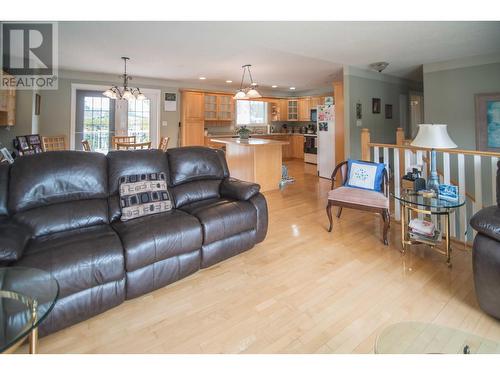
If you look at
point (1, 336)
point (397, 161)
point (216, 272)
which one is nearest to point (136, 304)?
point (216, 272)

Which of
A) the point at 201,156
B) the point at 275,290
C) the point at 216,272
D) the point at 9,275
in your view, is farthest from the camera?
the point at 201,156

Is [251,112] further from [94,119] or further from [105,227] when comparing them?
[105,227]

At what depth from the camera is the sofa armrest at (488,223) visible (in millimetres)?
1726

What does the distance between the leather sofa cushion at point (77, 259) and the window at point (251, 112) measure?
7.70m

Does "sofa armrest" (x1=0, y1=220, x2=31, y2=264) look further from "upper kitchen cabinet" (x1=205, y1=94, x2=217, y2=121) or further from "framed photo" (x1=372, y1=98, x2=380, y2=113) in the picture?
"upper kitchen cabinet" (x1=205, y1=94, x2=217, y2=121)

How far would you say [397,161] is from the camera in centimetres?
344

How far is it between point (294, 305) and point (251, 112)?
26.8 ft

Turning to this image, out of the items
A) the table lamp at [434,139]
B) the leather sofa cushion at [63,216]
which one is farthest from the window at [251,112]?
the leather sofa cushion at [63,216]

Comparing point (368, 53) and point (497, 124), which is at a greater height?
point (368, 53)

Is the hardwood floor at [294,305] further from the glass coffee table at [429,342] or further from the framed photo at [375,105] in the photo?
the framed photo at [375,105]
